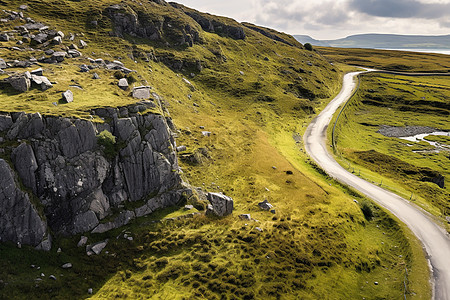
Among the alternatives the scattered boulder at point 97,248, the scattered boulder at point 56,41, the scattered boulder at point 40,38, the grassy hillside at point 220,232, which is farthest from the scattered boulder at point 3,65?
the scattered boulder at point 97,248

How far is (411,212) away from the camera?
45.9 metres

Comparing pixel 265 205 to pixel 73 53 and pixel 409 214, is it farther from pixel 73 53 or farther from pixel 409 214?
pixel 73 53

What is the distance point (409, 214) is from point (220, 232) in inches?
1408

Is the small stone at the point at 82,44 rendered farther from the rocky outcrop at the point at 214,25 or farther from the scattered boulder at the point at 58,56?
the rocky outcrop at the point at 214,25

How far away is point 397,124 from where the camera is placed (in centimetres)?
11738

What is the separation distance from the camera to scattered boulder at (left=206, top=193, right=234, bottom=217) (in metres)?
38.0

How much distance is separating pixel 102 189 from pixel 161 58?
68724 millimetres

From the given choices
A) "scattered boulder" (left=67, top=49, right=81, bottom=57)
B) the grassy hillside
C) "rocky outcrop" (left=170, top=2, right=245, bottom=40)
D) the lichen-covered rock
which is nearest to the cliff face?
the lichen-covered rock

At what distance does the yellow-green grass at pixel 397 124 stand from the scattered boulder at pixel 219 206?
38895 millimetres

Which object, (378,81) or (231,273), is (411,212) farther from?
(378,81)

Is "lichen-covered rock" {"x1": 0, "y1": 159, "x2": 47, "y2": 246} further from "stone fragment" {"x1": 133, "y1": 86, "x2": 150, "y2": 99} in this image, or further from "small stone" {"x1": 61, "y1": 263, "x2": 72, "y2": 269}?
"stone fragment" {"x1": 133, "y1": 86, "x2": 150, "y2": 99}

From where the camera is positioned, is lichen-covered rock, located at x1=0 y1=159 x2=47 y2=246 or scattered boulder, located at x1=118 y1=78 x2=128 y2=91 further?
scattered boulder, located at x1=118 y1=78 x2=128 y2=91

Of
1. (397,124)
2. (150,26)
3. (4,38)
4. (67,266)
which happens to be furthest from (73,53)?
(397,124)

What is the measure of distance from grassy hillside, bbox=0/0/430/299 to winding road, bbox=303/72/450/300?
5.74ft
